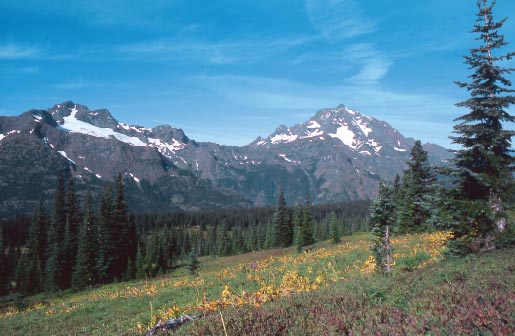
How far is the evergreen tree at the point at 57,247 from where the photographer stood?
173 ft

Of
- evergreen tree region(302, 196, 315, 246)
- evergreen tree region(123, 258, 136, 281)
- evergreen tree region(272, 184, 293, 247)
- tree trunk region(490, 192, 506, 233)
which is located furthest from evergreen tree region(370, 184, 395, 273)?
evergreen tree region(272, 184, 293, 247)

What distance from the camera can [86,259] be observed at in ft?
159

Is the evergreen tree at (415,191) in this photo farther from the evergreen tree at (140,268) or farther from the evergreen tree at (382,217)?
the evergreen tree at (140,268)

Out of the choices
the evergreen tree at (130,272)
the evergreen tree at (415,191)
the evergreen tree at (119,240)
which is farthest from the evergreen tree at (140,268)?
the evergreen tree at (415,191)

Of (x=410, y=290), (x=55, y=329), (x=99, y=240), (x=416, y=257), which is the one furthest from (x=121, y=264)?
(x=410, y=290)

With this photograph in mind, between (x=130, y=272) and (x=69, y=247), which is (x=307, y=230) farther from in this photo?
(x=69, y=247)

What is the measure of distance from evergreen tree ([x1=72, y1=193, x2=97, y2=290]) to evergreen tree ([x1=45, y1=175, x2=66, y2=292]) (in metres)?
5.90

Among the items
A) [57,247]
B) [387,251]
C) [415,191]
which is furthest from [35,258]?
[387,251]

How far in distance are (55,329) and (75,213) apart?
55233 mm

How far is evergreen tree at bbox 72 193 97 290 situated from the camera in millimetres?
47750

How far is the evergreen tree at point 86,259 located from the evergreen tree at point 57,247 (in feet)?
19.4

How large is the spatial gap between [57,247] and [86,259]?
9.65 metres

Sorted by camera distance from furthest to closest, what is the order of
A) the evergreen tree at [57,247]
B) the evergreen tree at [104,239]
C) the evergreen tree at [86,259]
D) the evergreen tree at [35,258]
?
the evergreen tree at [35,258] < the evergreen tree at [57,247] < the evergreen tree at [104,239] < the evergreen tree at [86,259]

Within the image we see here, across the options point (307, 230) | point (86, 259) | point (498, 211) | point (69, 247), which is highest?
point (498, 211)
